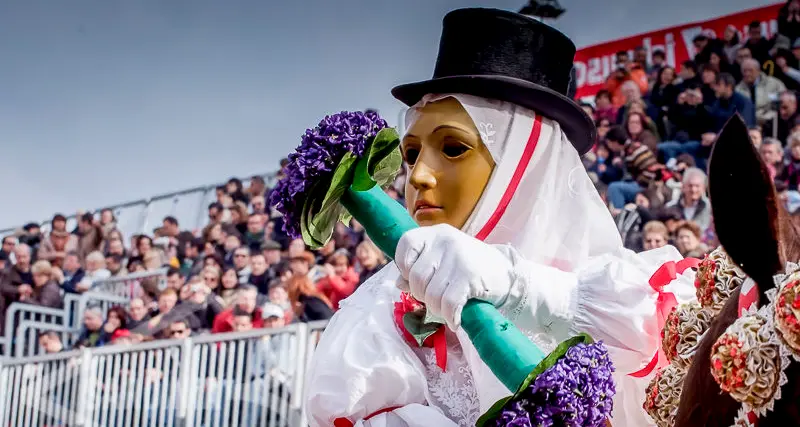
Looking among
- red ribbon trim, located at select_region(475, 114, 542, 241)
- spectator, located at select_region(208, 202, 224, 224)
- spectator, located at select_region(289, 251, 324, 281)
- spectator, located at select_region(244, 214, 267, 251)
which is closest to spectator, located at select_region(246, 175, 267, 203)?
spectator, located at select_region(208, 202, 224, 224)

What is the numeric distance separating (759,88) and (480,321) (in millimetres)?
6346

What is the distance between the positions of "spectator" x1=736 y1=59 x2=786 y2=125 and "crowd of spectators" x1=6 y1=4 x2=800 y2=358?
0.04ft

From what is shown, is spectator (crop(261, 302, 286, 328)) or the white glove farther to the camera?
spectator (crop(261, 302, 286, 328))

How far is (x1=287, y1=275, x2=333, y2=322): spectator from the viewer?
19.2 ft

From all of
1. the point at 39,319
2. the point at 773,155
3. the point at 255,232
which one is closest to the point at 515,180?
the point at 773,155

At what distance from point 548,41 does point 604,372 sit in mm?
1026

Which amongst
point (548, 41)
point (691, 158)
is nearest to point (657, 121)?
point (691, 158)

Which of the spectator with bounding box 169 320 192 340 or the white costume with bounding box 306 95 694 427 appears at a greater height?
the white costume with bounding box 306 95 694 427

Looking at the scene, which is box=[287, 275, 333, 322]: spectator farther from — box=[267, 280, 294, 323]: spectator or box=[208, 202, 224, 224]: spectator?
box=[208, 202, 224, 224]: spectator

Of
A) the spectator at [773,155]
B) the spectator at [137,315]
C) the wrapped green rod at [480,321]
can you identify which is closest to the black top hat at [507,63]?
the wrapped green rod at [480,321]

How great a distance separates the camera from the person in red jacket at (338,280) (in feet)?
20.2

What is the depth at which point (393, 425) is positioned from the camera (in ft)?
7.07

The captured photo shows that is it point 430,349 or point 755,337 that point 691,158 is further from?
point 755,337

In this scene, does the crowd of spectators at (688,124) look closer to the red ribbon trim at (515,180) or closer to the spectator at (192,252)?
the red ribbon trim at (515,180)
